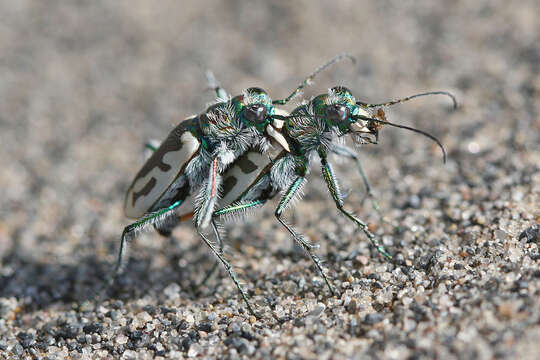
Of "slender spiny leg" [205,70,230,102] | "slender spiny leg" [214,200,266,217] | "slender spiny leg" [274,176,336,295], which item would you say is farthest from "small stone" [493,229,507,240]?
→ "slender spiny leg" [205,70,230,102]

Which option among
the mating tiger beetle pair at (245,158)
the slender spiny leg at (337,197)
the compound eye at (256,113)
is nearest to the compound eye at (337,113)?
the mating tiger beetle pair at (245,158)

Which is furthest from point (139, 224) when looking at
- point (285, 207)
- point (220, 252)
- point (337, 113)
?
point (337, 113)

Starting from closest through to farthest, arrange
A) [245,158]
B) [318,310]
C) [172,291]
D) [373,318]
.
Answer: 1. [373,318]
2. [318,310]
3. [245,158]
4. [172,291]

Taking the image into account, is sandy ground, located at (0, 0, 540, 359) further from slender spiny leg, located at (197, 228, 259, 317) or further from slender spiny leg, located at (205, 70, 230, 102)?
slender spiny leg, located at (205, 70, 230, 102)

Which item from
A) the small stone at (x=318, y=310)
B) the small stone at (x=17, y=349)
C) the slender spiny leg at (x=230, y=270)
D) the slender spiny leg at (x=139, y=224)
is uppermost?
the slender spiny leg at (x=139, y=224)

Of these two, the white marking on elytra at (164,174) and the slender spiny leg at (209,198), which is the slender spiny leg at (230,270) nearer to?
the slender spiny leg at (209,198)

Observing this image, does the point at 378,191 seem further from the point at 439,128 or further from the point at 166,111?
the point at 166,111

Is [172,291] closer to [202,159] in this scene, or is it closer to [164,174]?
[164,174]
